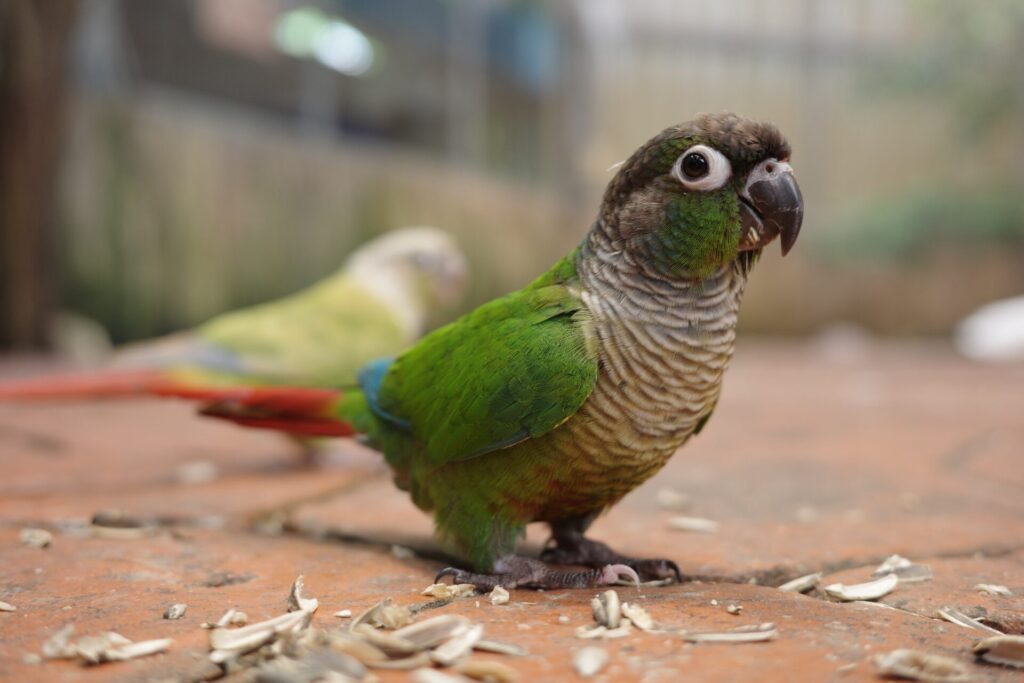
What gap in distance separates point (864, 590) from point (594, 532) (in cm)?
78

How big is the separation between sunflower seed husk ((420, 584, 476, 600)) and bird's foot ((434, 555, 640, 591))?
0.10 feet

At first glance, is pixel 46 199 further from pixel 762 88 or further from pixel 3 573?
pixel 762 88

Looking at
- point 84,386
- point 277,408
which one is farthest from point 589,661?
point 84,386

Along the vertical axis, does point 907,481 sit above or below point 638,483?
below

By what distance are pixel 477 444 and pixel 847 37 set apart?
1178cm

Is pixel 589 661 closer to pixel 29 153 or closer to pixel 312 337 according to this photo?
pixel 312 337

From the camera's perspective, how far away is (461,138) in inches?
339

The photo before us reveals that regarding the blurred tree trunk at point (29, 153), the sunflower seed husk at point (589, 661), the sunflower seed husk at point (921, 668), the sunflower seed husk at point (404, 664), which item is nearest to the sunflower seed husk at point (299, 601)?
the sunflower seed husk at point (404, 664)

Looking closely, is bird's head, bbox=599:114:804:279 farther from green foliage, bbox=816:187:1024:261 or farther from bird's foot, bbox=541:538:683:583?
green foliage, bbox=816:187:1024:261

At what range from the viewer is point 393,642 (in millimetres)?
1316

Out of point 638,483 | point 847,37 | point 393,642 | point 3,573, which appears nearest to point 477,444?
point 638,483

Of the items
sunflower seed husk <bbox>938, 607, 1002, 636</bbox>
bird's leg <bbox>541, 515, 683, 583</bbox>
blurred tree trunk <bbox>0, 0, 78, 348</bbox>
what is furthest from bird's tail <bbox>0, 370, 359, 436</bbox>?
blurred tree trunk <bbox>0, 0, 78, 348</bbox>

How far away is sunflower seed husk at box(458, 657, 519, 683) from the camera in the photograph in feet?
4.00

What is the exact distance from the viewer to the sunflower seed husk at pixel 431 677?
1206 millimetres
